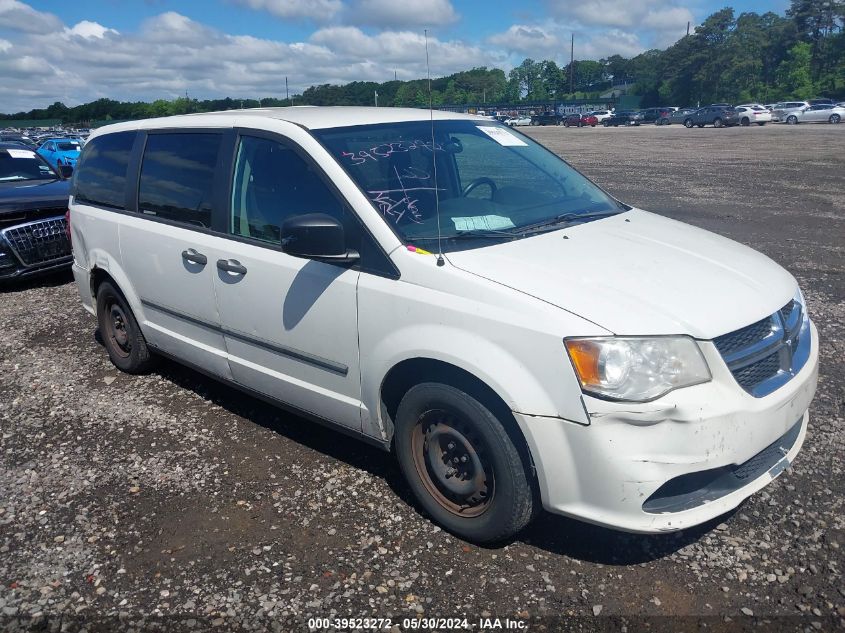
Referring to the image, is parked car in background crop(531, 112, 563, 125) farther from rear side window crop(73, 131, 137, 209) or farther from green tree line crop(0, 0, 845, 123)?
rear side window crop(73, 131, 137, 209)

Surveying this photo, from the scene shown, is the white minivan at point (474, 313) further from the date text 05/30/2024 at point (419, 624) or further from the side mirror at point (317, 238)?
the date text 05/30/2024 at point (419, 624)

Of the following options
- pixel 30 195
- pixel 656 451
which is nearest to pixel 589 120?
pixel 30 195

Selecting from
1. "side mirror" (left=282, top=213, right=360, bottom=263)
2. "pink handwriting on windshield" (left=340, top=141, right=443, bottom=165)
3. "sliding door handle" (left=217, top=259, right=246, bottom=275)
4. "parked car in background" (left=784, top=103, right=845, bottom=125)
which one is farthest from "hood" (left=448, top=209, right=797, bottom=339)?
"parked car in background" (left=784, top=103, right=845, bottom=125)

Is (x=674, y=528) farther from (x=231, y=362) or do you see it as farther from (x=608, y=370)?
(x=231, y=362)

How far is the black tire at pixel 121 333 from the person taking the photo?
204 inches

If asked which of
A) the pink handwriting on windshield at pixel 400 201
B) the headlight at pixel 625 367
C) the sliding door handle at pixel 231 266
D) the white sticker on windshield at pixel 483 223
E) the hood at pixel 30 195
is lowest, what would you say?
the headlight at pixel 625 367

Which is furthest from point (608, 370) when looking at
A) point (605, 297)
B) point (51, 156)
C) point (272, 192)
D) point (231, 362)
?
point (51, 156)

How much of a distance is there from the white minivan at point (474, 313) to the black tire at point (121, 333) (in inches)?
19.9

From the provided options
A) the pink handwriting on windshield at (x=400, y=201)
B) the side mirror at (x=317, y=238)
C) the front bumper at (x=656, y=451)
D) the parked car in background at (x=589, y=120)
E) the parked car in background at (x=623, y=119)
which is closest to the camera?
the front bumper at (x=656, y=451)

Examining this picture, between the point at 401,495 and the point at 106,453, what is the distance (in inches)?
75.1

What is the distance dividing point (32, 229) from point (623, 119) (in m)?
60.6

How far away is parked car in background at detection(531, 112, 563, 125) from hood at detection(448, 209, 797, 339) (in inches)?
2666

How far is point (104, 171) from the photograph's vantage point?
207 inches

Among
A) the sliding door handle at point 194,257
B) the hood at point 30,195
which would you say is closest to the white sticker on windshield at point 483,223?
the sliding door handle at point 194,257
